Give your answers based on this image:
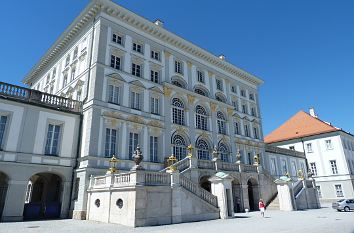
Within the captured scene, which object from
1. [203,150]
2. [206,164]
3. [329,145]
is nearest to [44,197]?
[206,164]

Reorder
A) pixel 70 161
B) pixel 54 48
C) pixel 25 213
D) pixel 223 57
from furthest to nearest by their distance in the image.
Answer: pixel 223 57 < pixel 54 48 < pixel 70 161 < pixel 25 213

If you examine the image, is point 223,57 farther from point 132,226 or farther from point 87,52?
point 132,226

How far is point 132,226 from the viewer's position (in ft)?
48.0

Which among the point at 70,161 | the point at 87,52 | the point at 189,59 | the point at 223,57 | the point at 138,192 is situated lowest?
the point at 138,192

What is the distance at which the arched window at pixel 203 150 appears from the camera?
29.1 meters

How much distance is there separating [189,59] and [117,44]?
378 inches

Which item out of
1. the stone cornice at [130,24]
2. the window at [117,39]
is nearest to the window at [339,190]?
the stone cornice at [130,24]

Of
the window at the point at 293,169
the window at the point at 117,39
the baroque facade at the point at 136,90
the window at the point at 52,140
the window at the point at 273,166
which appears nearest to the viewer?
the window at the point at 52,140

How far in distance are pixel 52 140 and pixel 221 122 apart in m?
19.3

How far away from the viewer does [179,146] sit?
2734cm

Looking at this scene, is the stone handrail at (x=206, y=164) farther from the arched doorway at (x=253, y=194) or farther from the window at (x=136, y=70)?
the window at (x=136, y=70)

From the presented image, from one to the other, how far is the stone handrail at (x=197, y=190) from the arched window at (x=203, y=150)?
965cm

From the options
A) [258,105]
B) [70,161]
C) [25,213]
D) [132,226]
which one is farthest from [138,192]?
[258,105]

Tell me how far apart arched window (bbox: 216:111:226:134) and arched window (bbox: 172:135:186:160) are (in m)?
6.52
